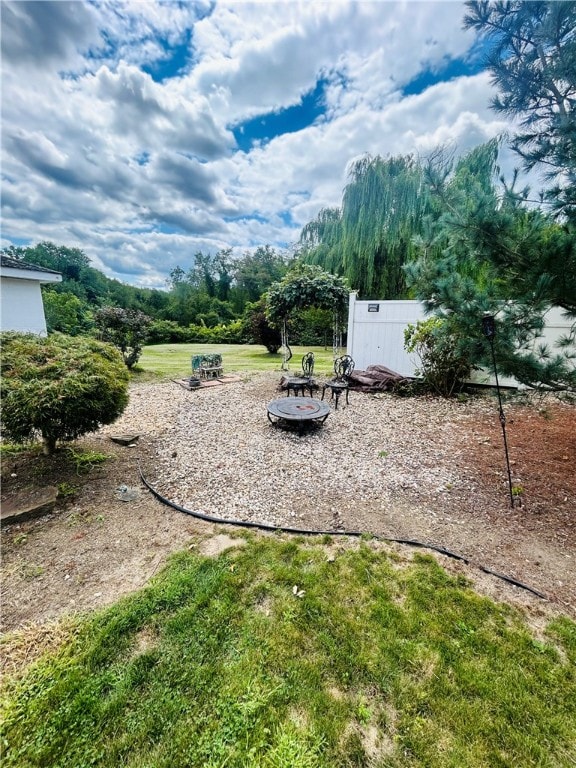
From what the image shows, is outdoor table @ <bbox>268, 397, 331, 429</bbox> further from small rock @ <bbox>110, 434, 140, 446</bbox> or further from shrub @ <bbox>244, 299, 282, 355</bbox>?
shrub @ <bbox>244, 299, 282, 355</bbox>

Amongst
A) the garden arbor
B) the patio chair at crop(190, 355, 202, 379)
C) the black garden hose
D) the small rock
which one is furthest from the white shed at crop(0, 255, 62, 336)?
the black garden hose

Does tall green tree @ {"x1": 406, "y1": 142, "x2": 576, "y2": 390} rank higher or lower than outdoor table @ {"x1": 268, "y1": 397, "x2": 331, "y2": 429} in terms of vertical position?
higher

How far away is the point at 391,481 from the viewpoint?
3.38 metres

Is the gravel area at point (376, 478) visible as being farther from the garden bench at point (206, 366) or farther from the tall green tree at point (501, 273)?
the garden bench at point (206, 366)

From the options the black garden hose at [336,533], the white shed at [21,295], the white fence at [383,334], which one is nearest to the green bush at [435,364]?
the white fence at [383,334]

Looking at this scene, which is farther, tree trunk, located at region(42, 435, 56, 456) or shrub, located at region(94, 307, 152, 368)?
shrub, located at region(94, 307, 152, 368)

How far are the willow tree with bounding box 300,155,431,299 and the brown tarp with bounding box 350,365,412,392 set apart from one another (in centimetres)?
380

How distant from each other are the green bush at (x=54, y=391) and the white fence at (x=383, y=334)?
236 inches

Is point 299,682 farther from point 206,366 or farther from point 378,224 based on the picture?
point 378,224

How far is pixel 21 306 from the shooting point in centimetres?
719

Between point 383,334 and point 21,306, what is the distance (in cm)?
902

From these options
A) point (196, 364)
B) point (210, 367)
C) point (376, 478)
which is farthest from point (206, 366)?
point (376, 478)

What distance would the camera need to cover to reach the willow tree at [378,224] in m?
9.45

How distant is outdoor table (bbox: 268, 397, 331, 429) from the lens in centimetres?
453
